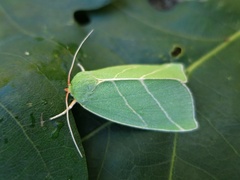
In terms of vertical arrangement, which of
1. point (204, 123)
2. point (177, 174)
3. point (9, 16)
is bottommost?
point (177, 174)

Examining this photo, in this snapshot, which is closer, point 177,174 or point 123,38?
point 177,174

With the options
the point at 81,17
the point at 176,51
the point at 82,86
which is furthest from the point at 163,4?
the point at 82,86

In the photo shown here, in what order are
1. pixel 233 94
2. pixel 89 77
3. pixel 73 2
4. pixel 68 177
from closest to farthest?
1. pixel 68 177
2. pixel 89 77
3. pixel 233 94
4. pixel 73 2

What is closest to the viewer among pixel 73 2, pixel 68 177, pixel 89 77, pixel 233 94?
pixel 68 177

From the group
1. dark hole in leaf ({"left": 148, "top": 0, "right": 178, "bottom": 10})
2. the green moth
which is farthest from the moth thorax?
dark hole in leaf ({"left": 148, "top": 0, "right": 178, "bottom": 10})

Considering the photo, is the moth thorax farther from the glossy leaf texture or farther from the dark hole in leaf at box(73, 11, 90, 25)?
the dark hole in leaf at box(73, 11, 90, 25)

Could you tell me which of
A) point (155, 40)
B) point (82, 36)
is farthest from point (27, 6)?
point (155, 40)

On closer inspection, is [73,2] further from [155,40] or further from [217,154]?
[217,154]

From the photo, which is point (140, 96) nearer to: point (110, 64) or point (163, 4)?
point (110, 64)
